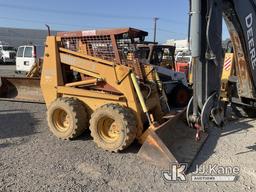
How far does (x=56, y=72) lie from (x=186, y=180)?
348 centimetres

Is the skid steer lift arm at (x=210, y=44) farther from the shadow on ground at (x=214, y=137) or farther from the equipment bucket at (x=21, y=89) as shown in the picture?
the equipment bucket at (x=21, y=89)

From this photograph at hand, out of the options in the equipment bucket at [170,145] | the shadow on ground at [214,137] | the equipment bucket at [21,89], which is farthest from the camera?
the equipment bucket at [21,89]

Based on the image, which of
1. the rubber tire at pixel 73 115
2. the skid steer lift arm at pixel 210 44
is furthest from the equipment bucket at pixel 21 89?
the skid steer lift arm at pixel 210 44

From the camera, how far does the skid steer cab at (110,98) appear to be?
18.1ft

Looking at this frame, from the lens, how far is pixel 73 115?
20.1 ft

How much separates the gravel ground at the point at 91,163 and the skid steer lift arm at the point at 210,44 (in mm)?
986

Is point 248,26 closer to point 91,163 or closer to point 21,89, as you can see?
point 91,163

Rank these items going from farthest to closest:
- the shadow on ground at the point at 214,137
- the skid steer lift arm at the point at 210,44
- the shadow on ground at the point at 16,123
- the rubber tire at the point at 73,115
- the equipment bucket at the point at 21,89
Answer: the equipment bucket at the point at 21,89 → the shadow on ground at the point at 16,123 → the rubber tire at the point at 73,115 → the shadow on ground at the point at 214,137 → the skid steer lift arm at the point at 210,44

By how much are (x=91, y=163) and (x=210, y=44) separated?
260 centimetres

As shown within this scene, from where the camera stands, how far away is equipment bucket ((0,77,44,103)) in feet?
31.2

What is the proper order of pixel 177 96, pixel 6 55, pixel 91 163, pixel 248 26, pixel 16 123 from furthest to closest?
pixel 6 55
pixel 177 96
pixel 16 123
pixel 91 163
pixel 248 26

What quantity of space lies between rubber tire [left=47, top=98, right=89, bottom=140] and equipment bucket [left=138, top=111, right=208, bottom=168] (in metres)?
1.37

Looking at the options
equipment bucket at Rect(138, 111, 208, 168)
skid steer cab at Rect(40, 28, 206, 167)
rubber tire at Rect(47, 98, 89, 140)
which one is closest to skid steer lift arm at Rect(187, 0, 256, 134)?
equipment bucket at Rect(138, 111, 208, 168)

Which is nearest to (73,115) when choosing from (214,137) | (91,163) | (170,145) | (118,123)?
(118,123)
